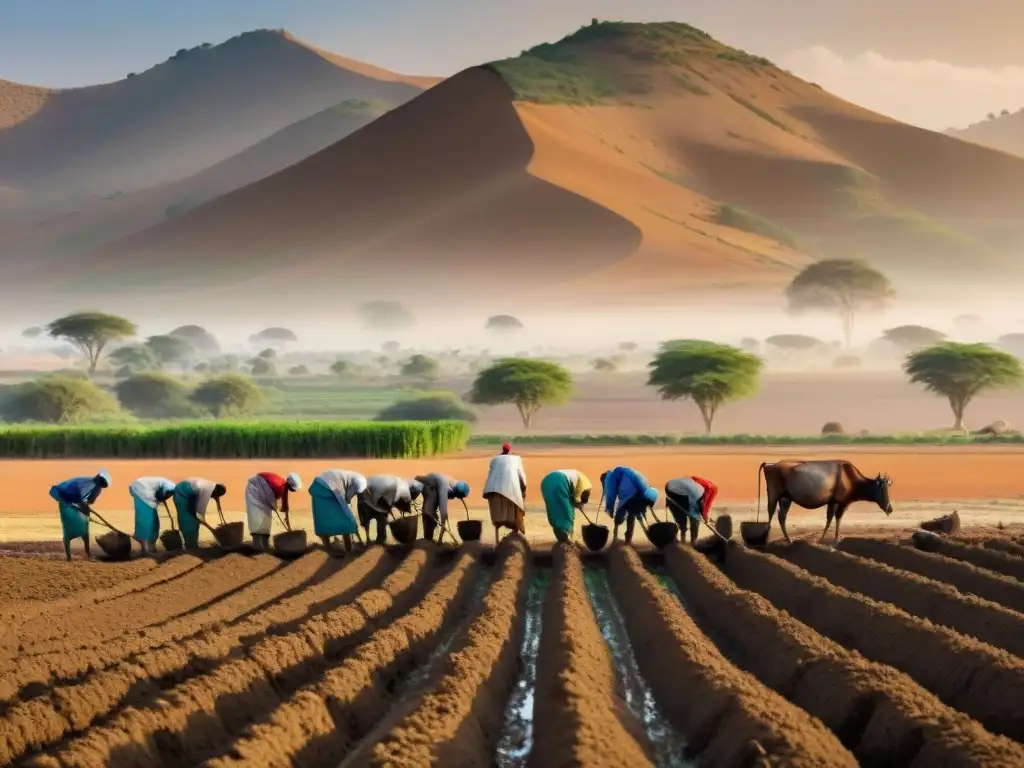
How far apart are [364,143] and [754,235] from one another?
165 ft

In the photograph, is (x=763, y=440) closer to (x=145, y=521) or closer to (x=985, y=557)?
(x=985, y=557)

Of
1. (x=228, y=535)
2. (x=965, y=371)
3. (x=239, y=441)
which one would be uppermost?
(x=965, y=371)

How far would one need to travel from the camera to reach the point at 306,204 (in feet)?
467

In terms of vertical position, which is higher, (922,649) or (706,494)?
(706,494)

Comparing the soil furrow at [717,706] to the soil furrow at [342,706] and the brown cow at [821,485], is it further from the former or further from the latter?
the brown cow at [821,485]

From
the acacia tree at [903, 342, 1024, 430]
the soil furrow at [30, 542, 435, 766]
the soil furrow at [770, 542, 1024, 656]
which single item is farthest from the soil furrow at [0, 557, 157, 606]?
the acacia tree at [903, 342, 1024, 430]

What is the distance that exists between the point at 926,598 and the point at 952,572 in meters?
1.81

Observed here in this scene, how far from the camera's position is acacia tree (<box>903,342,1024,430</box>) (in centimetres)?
5697

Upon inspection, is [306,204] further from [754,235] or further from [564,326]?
[754,235]

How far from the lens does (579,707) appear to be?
6113 mm

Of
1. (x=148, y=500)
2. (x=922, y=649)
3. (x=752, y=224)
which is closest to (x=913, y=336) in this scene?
(x=752, y=224)

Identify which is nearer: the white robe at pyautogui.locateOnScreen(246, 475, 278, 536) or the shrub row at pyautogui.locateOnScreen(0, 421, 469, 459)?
the white robe at pyautogui.locateOnScreen(246, 475, 278, 536)

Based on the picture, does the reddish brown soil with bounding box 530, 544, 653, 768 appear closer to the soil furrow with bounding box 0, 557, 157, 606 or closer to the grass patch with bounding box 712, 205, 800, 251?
the soil furrow with bounding box 0, 557, 157, 606

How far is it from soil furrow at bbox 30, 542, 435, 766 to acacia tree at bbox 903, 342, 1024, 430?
52671 millimetres
